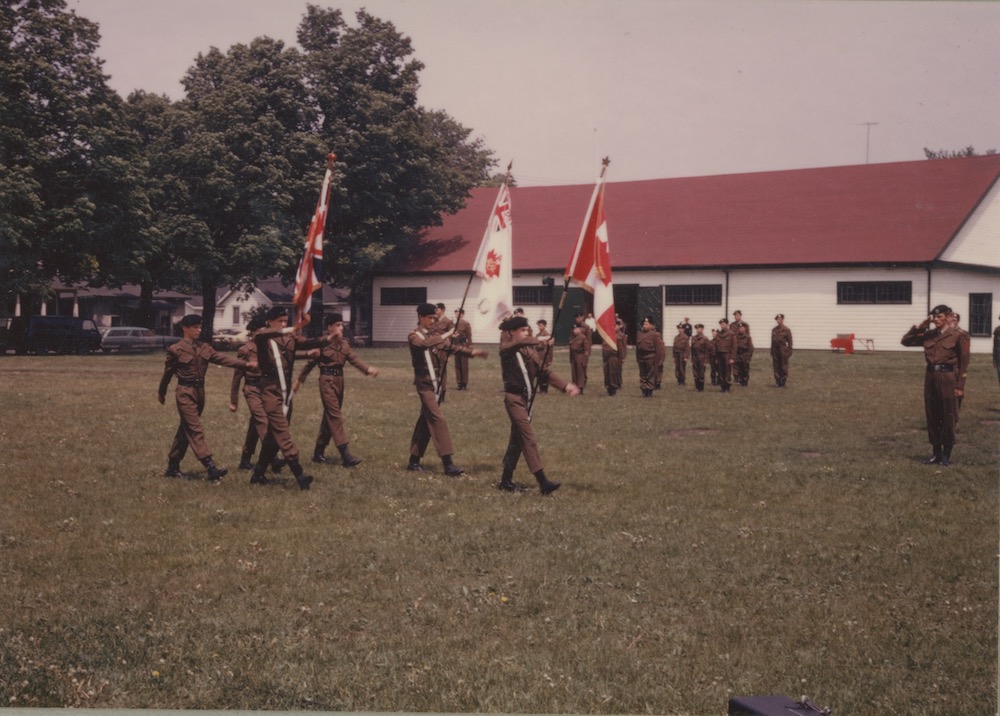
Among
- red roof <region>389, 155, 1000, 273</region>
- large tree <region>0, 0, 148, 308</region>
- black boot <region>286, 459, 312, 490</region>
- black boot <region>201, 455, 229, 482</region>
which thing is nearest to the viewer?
large tree <region>0, 0, 148, 308</region>

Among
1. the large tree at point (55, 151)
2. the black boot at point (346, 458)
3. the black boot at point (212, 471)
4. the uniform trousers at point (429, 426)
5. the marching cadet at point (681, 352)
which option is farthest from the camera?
the marching cadet at point (681, 352)

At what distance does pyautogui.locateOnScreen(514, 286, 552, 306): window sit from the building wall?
0.81 feet

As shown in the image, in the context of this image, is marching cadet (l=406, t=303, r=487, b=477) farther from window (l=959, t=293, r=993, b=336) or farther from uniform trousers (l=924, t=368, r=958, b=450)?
window (l=959, t=293, r=993, b=336)

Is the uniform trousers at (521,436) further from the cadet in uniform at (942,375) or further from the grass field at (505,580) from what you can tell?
the cadet in uniform at (942,375)

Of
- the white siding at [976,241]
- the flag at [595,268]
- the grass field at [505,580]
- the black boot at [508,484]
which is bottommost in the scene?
the grass field at [505,580]

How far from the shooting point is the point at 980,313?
34.1m

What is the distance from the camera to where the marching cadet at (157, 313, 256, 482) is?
12.0 m

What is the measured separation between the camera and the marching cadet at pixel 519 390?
11.2 m

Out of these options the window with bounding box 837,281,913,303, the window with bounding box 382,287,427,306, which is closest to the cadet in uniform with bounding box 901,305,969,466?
the window with bounding box 837,281,913,303

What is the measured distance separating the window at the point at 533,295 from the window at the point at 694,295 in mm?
5118

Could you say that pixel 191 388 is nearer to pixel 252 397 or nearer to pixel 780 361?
pixel 252 397

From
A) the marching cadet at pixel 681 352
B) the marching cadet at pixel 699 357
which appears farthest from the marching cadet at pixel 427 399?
the marching cadet at pixel 681 352

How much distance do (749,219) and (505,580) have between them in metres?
36.6

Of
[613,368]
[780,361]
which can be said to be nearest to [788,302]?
Answer: [780,361]
